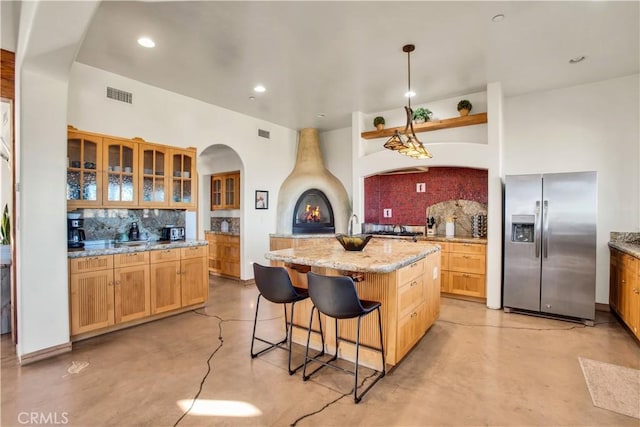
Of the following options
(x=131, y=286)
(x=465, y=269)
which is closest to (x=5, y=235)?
(x=131, y=286)

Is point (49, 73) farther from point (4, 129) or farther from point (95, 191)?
point (4, 129)

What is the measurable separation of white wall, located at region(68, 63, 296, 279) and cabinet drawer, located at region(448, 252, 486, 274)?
3290mm

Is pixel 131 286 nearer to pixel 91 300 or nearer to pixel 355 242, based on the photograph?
pixel 91 300

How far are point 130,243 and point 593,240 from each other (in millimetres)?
5547

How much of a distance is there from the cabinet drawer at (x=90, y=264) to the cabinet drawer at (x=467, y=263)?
14.5ft

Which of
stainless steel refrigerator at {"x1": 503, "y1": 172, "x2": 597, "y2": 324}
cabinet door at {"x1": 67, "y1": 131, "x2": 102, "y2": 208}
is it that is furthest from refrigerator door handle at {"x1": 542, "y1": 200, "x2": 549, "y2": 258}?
cabinet door at {"x1": 67, "y1": 131, "x2": 102, "y2": 208}

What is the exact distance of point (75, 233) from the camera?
3.65m

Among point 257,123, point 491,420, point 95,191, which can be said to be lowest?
point 491,420

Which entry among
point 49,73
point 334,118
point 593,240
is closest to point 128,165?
point 49,73

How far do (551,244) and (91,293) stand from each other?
207 inches

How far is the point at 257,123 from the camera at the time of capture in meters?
5.91

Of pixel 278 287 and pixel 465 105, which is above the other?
pixel 465 105

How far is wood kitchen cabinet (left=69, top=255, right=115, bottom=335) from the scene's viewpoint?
10.3 ft

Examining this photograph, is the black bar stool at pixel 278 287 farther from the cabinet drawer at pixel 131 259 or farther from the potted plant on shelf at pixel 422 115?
the potted plant on shelf at pixel 422 115
